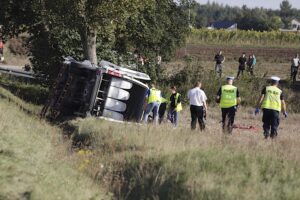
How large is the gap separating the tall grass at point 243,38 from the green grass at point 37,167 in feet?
179

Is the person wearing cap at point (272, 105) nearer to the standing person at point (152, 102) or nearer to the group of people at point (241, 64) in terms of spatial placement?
the standing person at point (152, 102)

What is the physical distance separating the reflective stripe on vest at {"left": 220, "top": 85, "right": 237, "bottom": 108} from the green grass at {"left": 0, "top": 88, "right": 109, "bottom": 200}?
447cm

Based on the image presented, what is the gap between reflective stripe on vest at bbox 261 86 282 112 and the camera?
1569 cm

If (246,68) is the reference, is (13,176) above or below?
below

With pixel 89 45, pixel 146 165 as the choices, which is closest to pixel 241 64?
pixel 89 45

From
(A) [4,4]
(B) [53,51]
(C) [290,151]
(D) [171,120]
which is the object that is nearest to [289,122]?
(D) [171,120]

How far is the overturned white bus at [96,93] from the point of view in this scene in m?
20.0

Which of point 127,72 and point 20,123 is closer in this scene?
point 20,123

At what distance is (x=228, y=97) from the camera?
55.3ft

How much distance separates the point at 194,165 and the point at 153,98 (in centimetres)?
975

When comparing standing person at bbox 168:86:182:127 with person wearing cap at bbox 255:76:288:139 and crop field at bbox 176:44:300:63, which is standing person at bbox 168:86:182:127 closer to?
person wearing cap at bbox 255:76:288:139

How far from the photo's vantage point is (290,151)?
12508 millimetres

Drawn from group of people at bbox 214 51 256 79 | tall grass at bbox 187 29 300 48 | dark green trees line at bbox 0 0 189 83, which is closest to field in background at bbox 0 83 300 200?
dark green trees line at bbox 0 0 189 83

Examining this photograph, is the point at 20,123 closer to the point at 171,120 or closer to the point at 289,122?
the point at 171,120
